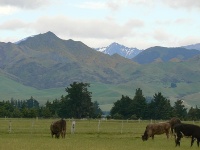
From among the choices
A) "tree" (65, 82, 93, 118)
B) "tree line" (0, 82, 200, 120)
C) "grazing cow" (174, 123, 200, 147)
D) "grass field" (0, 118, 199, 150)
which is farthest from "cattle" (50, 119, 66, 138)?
"tree" (65, 82, 93, 118)

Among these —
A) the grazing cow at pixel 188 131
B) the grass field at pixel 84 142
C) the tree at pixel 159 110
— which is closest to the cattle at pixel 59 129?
the grass field at pixel 84 142

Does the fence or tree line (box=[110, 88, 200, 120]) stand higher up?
tree line (box=[110, 88, 200, 120])

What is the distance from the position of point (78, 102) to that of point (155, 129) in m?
83.5

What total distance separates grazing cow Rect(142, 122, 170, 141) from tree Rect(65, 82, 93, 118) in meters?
81.4

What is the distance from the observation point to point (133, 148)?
3528cm

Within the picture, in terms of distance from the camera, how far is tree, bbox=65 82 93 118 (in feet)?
427

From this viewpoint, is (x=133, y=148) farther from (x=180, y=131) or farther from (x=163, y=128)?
(x=163, y=128)

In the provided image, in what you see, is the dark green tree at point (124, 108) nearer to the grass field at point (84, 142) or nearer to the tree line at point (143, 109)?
the tree line at point (143, 109)

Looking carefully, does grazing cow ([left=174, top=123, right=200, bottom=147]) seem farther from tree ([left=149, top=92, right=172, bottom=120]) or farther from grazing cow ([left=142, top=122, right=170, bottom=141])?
tree ([left=149, top=92, right=172, bottom=120])

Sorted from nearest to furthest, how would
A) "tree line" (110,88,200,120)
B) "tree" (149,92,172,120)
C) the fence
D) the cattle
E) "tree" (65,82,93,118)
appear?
the cattle → the fence → "tree line" (110,88,200,120) → "tree" (149,92,172,120) → "tree" (65,82,93,118)

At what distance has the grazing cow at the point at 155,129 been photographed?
1822 inches

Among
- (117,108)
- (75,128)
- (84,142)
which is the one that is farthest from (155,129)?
(117,108)

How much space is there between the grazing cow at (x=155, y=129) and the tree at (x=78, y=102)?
267 ft

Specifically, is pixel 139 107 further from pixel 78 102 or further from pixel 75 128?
pixel 75 128
